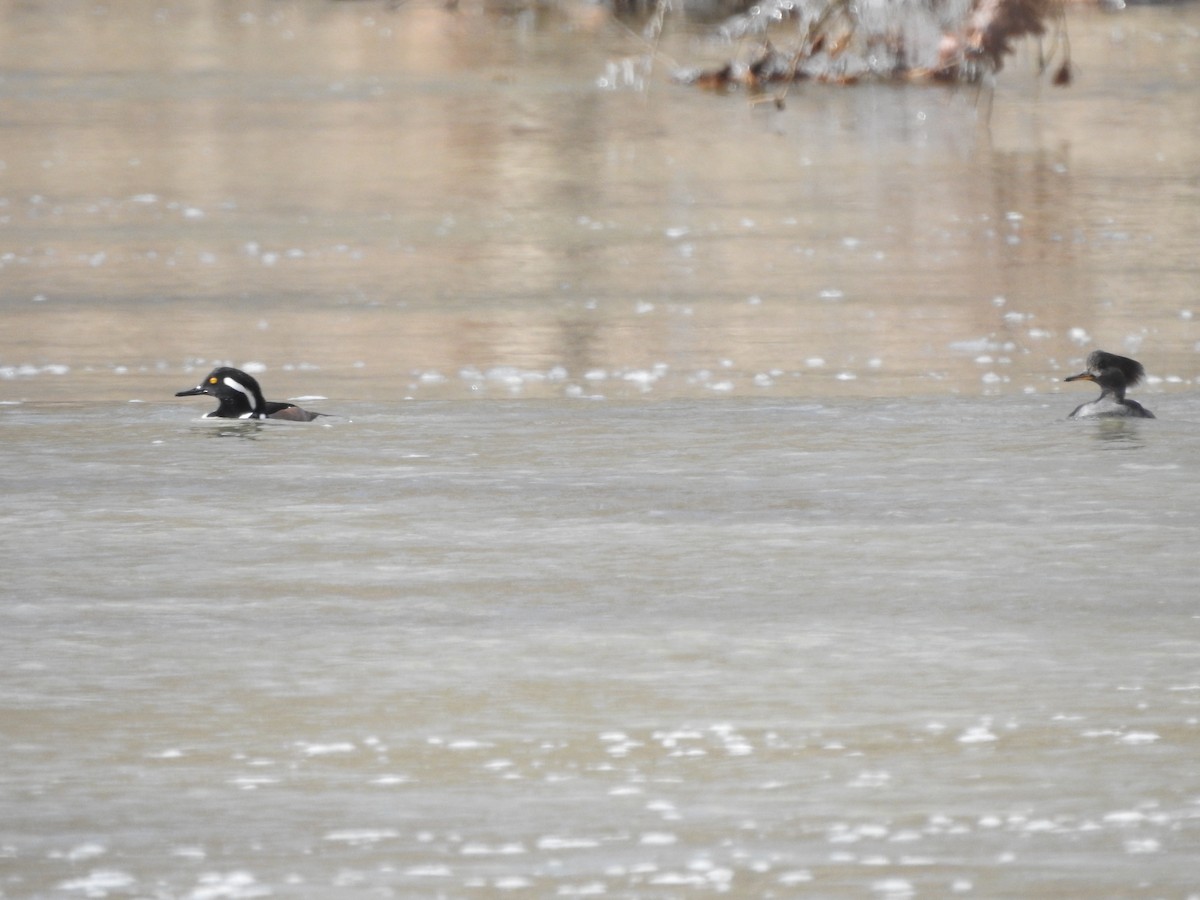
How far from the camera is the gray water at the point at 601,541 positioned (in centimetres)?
409

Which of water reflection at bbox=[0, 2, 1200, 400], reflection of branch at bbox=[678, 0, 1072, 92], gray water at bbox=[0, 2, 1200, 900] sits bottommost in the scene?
gray water at bbox=[0, 2, 1200, 900]

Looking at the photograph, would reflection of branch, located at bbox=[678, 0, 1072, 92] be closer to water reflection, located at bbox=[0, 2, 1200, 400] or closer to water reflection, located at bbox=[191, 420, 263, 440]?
water reflection, located at bbox=[0, 2, 1200, 400]

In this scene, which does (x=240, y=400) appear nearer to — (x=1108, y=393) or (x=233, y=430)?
(x=233, y=430)

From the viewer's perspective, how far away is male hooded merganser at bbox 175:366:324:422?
25.0 feet

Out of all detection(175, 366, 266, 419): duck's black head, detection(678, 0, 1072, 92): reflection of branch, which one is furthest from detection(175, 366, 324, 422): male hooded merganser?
detection(678, 0, 1072, 92): reflection of branch

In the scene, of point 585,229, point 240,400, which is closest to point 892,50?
point 585,229

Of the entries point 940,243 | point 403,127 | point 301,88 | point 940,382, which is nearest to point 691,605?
point 940,382

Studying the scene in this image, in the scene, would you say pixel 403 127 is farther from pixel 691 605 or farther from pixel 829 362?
pixel 691 605

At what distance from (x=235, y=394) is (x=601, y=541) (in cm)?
187

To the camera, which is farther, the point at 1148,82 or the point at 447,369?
the point at 1148,82

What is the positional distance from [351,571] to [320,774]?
5.08 feet

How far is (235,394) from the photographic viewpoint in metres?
7.65

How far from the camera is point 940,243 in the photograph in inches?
461

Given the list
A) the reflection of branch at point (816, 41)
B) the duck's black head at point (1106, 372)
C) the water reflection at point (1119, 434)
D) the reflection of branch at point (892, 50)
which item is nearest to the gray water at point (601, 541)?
the water reflection at point (1119, 434)
